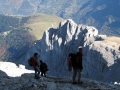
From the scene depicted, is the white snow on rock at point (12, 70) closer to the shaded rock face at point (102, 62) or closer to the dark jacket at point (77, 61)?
the shaded rock face at point (102, 62)

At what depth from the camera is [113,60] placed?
260 feet

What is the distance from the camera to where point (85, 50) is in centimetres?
9900

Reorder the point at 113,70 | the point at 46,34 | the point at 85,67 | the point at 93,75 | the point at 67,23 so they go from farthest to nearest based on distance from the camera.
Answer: the point at 46,34 < the point at 67,23 < the point at 85,67 < the point at 93,75 < the point at 113,70

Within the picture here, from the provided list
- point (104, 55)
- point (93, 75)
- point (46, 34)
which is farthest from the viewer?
point (46, 34)

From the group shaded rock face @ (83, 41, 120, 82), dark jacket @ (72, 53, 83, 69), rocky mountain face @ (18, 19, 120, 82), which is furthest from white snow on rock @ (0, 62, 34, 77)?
dark jacket @ (72, 53, 83, 69)

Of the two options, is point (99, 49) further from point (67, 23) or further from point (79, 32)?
point (67, 23)

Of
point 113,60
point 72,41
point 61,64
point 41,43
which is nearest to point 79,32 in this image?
point 72,41

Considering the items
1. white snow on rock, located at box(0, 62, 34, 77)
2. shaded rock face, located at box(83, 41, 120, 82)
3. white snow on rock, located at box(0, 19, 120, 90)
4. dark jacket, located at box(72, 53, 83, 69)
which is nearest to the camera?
dark jacket, located at box(72, 53, 83, 69)

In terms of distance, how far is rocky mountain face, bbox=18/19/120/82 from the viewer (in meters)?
80.6

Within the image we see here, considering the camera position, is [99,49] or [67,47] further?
[67,47]

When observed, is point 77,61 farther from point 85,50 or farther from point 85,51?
point 85,50

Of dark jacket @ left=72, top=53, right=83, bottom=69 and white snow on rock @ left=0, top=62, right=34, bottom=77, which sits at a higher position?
dark jacket @ left=72, top=53, right=83, bottom=69

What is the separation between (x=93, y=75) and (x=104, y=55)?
32.4 ft

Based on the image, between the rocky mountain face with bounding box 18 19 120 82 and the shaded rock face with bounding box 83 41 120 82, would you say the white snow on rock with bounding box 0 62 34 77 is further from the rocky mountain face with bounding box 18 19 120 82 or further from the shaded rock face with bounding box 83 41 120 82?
the rocky mountain face with bounding box 18 19 120 82
